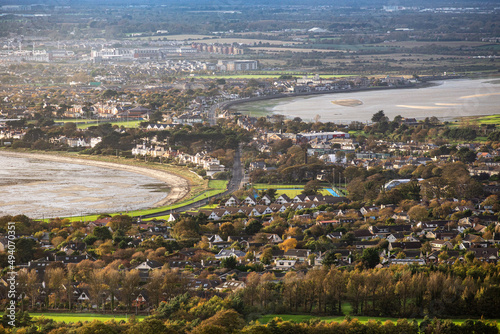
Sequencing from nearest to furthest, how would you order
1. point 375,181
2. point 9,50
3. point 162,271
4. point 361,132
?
point 162,271
point 375,181
point 361,132
point 9,50

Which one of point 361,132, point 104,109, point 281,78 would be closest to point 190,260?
point 361,132

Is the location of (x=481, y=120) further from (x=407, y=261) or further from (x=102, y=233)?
(x=102, y=233)

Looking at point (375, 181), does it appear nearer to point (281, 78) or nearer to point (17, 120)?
point (17, 120)

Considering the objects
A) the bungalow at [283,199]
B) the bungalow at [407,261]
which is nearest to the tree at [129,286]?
the bungalow at [407,261]

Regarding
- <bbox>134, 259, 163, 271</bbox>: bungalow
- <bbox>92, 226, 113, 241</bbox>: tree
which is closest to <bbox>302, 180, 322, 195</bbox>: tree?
<bbox>92, 226, 113, 241</bbox>: tree

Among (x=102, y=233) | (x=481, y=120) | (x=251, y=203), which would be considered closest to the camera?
(x=102, y=233)

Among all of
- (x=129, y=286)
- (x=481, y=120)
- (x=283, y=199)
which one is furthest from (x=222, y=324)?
(x=481, y=120)
